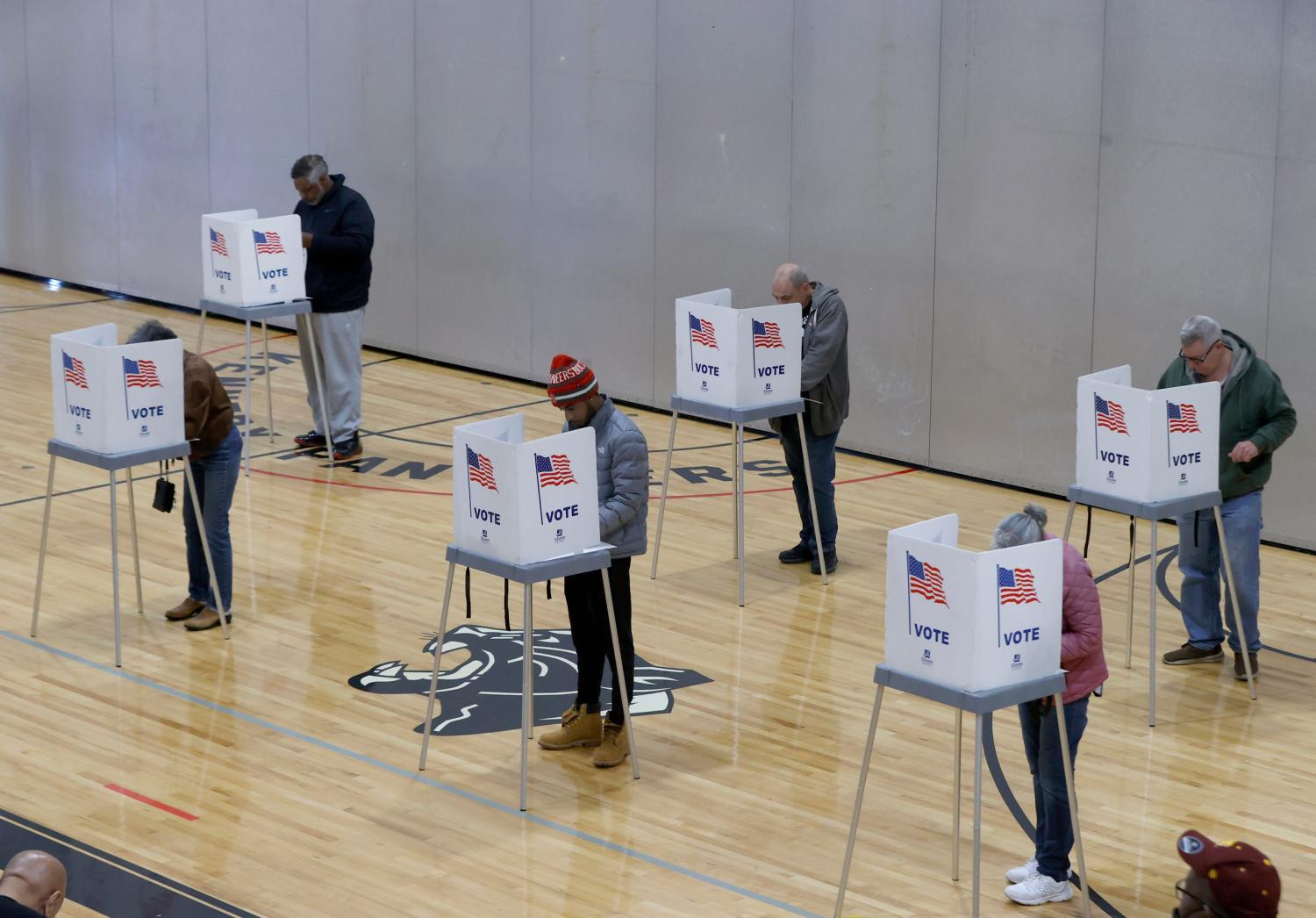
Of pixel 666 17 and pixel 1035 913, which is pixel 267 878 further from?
pixel 666 17

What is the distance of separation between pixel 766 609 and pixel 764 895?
3.03m

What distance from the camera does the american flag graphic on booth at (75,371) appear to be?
26.2 feet

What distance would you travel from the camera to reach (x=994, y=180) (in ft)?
36.1

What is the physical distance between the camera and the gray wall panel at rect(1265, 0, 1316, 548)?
382 inches

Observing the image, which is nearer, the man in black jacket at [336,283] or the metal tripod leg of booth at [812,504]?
the metal tripod leg of booth at [812,504]

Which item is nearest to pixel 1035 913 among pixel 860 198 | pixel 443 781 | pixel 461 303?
pixel 443 781

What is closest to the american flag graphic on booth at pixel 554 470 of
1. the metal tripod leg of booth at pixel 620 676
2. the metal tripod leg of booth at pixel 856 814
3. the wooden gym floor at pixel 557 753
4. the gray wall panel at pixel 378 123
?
the metal tripod leg of booth at pixel 620 676

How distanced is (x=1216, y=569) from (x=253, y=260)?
5.90 m

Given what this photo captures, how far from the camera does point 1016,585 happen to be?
566cm

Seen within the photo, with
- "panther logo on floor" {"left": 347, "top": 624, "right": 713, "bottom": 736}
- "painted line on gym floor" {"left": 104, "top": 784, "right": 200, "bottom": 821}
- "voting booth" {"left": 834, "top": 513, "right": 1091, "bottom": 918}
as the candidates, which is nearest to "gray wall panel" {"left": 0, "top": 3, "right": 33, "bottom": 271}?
"panther logo on floor" {"left": 347, "top": 624, "right": 713, "bottom": 736}

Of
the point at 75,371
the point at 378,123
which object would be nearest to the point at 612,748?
the point at 75,371

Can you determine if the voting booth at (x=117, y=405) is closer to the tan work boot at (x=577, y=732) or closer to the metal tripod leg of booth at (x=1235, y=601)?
the tan work boot at (x=577, y=732)

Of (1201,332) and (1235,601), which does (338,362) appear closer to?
(1201,332)

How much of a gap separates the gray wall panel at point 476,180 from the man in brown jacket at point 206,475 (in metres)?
5.23
